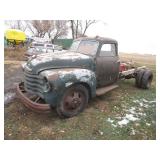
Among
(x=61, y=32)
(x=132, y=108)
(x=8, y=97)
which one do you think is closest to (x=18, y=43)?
(x=61, y=32)

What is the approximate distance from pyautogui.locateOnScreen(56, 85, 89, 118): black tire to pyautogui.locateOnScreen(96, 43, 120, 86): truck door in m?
1.07

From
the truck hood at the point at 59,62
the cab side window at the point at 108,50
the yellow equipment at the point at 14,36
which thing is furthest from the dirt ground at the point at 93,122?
the yellow equipment at the point at 14,36

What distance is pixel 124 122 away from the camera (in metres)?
5.28

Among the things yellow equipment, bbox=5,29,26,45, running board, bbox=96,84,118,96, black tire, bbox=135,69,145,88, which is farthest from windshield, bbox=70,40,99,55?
yellow equipment, bbox=5,29,26,45

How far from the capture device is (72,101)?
5125 mm

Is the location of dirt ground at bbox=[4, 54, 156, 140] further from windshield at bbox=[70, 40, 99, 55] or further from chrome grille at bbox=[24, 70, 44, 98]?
windshield at bbox=[70, 40, 99, 55]

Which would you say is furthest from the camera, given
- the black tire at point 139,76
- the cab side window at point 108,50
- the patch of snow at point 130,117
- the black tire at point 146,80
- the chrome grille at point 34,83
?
the black tire at point 139,76

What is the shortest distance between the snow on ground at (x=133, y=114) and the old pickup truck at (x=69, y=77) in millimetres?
891

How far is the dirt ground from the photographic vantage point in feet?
15.2

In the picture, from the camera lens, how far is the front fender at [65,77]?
475cm

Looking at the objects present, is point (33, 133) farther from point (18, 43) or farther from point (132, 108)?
point (18, 43)

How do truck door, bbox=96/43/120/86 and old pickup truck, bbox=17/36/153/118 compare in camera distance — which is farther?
truck door, bbox=96/43/120/86

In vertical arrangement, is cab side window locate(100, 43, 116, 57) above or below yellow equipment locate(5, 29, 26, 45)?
below

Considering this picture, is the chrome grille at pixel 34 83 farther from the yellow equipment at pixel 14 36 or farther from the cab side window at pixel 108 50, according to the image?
the yellow equipment at pixel 14 36
